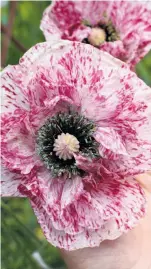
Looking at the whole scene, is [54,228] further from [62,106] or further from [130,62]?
[130,62]

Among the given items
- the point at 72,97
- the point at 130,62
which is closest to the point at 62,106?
the point at 72,97

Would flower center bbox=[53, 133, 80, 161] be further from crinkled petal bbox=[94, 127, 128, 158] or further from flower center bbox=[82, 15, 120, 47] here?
flower center bbox=[82, 15, 120, 47]

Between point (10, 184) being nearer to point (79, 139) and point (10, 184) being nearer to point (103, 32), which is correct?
point (79, 139)

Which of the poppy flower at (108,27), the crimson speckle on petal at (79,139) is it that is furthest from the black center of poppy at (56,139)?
the poppy flower at (108,27)

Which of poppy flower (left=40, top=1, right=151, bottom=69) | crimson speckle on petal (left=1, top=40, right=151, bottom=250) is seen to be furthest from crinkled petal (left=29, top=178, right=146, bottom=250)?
poppy flower (left=40, top=1, right=151, bottom=69)

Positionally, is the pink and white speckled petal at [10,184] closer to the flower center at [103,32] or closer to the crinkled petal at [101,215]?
the crinkled petal at [101,215]

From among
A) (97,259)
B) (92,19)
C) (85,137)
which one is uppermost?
(92,19)
